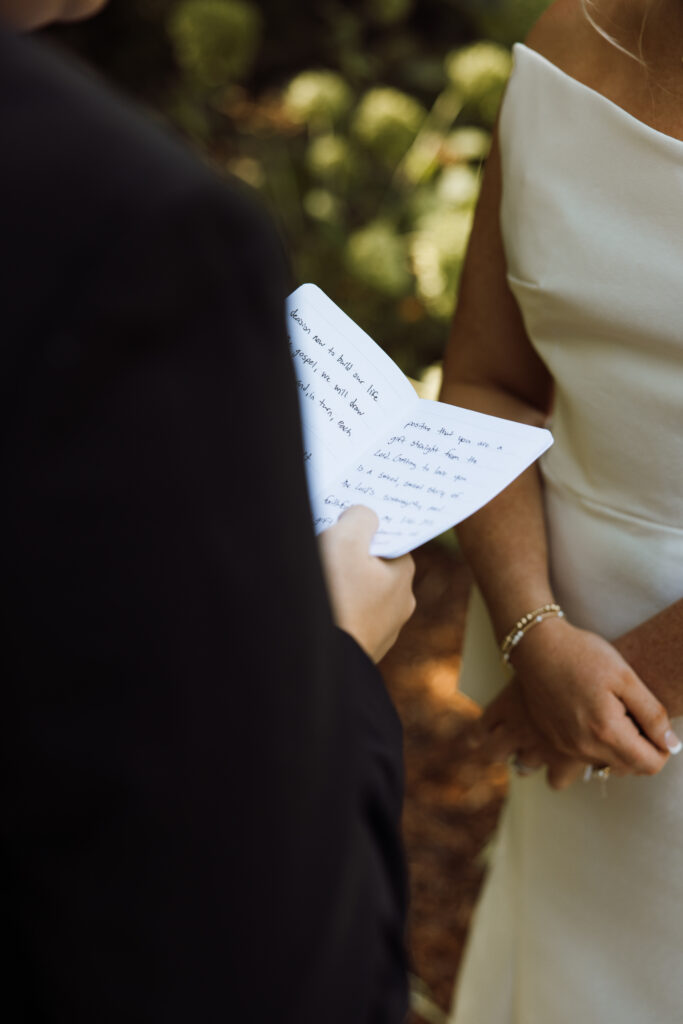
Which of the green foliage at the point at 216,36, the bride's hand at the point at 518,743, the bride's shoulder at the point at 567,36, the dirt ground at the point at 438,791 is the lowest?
the dirt ground at the point at 438,791

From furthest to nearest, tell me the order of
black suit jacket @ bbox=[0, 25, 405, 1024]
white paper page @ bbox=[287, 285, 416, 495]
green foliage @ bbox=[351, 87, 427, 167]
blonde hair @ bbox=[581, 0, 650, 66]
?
green foliage @ bbox=[351, 87, 427, 167] < blonde hair @ bbox=[581, 0, 650, 66] < white paper page @ bbox=[287, 285, 416, 495] < black suit jacket @ bbox=[0, 25, 405, 1024]

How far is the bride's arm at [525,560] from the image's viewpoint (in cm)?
126

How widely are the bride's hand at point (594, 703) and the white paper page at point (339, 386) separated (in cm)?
49

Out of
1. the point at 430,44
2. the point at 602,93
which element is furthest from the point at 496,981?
the point at 430,44

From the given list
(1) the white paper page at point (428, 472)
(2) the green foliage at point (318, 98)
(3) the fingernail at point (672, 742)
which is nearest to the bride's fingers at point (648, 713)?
(3) the fingernail at point (672, 742)

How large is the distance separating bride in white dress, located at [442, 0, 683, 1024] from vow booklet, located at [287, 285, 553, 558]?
1.25 ft

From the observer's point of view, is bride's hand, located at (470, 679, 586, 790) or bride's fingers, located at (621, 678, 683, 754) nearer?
bride's fingers, located at (621, 678, 683, 754)

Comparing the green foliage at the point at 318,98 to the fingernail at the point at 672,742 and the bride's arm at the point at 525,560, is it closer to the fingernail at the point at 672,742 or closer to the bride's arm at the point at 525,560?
the bride's arm at the point at 525,560

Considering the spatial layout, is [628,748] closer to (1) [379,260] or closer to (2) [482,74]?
(1) [379,260]

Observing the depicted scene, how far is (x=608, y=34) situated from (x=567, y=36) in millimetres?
101

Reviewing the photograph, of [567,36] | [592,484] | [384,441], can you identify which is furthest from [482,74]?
[384,441]

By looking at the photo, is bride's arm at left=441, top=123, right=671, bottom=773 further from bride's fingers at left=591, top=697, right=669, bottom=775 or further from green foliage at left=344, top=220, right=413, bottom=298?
green foliage at left=344, top=220, right=413, bottom=298

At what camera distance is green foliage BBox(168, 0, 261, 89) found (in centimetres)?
335

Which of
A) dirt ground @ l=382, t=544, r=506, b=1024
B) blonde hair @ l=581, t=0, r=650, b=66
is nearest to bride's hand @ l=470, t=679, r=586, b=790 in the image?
blonde hair @ l=581, t=0, r=650, b=66
